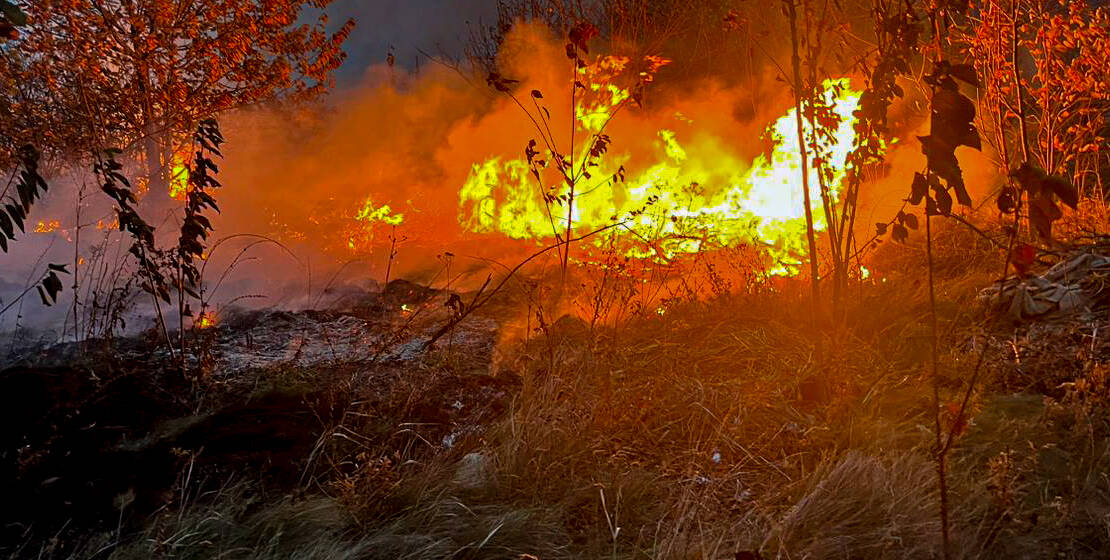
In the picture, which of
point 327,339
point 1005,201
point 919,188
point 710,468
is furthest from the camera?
point 327,339

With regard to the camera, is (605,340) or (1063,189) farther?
(605,340)

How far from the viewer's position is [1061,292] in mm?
3963

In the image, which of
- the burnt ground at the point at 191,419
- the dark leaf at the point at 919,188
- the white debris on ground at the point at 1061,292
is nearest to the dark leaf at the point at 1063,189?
the dark leaf at the point at 919,188

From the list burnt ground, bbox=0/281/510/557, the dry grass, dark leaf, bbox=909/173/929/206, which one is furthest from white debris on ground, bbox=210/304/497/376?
dark leaf, bbox=909/173/929/206

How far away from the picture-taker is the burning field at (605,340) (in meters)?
2.20

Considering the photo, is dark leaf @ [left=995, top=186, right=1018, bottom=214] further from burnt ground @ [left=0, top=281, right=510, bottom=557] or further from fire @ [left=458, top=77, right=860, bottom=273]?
fire @ [left=458, top=77, right=860, bottom=273]

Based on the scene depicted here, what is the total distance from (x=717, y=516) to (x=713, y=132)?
229 inches

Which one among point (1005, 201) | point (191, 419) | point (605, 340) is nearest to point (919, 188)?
point (1005, 201)

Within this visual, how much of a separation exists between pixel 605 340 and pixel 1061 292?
2.51 meters

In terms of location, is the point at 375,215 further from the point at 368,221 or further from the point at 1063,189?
the point at 1063,189

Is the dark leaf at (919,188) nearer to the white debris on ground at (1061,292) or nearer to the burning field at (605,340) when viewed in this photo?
the burning field at (605,340)

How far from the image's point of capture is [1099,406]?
271 centimetres

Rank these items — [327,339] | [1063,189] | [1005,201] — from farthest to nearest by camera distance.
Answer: [327,339] → [1005,201] → [1063,189]

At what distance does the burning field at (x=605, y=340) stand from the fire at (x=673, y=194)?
0.04 meters
